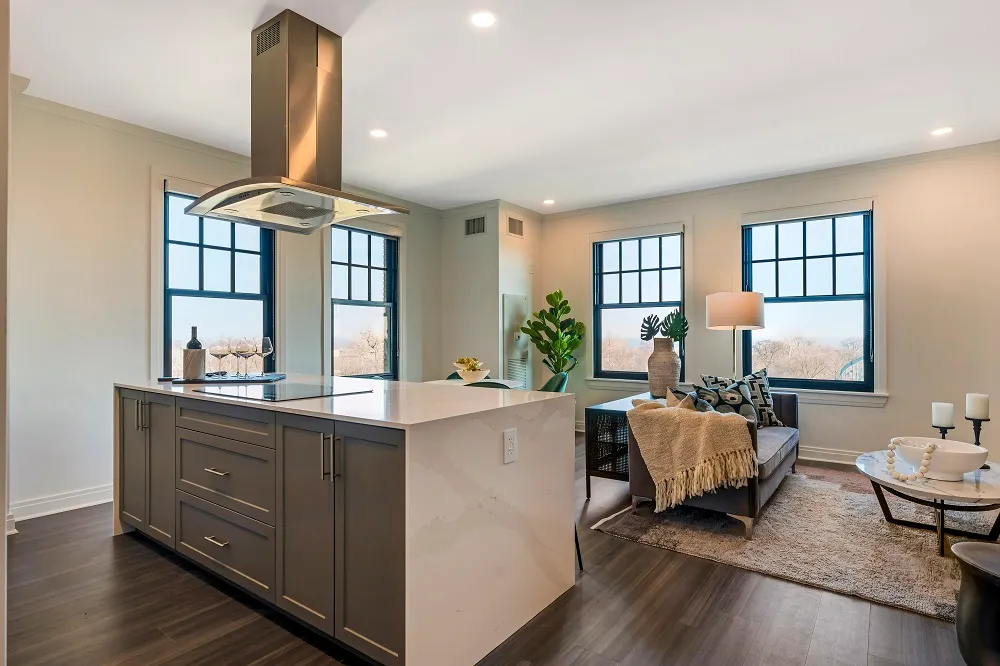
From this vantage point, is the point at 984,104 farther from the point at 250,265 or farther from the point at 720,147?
the point at 250,265

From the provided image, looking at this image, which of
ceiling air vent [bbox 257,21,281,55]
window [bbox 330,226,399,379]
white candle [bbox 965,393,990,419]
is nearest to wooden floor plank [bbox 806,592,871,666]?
white candle [bbox 965,393,990,419]

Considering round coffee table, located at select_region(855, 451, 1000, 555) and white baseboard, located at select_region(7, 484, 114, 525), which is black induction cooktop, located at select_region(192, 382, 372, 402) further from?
round coffee table, located at select_region(855, 451, 1000, 555)

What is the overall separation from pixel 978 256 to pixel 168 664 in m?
5.89

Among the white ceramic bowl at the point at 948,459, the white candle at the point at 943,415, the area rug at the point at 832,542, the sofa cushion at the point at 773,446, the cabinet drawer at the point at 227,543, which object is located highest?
the white candle at the point at 943,415

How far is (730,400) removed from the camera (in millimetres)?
3344

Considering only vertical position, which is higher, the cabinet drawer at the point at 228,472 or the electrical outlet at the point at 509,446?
the electrical outlet at the point at 509,446

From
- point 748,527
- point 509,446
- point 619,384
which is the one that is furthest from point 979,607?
point 619,384

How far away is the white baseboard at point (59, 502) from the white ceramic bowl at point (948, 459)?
506 centimetres

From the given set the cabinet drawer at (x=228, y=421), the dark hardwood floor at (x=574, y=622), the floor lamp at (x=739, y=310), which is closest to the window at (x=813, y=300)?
the floor lamp at (x=739, y=310)

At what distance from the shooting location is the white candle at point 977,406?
121 inches

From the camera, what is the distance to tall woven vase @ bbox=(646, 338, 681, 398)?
430 centimetres

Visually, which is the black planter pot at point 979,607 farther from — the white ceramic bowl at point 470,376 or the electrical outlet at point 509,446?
the white ceramic bowl at point 470,376

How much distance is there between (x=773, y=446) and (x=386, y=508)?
8.76 feet

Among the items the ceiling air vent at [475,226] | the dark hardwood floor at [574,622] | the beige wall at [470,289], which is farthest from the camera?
the ceiling air vent at [475,226]
